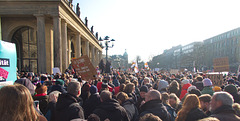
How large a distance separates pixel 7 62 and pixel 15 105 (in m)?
2.75

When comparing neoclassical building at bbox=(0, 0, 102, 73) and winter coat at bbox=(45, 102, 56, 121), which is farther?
neoclassical building at bbox=(0, 0, 102, 73)

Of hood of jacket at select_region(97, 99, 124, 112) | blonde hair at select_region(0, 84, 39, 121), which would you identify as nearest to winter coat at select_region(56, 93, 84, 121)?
hood of jacket at select_region(97, 99, 124, 112)

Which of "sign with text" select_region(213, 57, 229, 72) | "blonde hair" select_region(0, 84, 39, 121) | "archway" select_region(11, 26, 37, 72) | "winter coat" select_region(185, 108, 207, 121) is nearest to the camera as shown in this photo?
"blonde hair" select_region(0, 84, 39, 121)

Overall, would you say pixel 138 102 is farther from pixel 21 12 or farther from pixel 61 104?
pixel 21 12

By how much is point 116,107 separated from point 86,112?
1.71 metres

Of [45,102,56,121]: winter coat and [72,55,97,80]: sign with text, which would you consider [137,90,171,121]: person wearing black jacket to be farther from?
[72,55,97,80]: sign with text

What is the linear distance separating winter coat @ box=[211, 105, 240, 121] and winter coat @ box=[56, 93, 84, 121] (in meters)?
2.47

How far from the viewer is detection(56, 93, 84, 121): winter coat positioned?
3537mm

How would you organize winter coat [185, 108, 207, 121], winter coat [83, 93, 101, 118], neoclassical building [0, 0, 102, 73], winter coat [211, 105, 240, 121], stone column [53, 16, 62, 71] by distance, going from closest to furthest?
winter coat [211, 105, 240, 121]
winter coat [185, 108, 207, 121]
winter coat [83, 93, 101, 118]
neoclassical building [0, 0, 102, 73]
stone column [53, 16, 62, 71]

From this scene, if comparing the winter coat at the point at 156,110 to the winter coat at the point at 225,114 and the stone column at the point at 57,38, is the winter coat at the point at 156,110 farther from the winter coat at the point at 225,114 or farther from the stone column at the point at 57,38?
the stone column at the point at 57,38

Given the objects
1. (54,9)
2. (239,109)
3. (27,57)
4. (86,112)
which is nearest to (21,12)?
(54,9)

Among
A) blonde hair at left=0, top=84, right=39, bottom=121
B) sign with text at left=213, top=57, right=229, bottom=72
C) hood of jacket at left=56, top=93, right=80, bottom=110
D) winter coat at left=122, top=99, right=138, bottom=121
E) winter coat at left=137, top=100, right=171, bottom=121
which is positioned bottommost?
winter coat at left=122, top=99, right=138, bottom=121

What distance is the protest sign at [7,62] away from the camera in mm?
4207

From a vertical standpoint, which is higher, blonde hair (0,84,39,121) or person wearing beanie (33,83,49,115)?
blonde hair (0,84,39,121)
